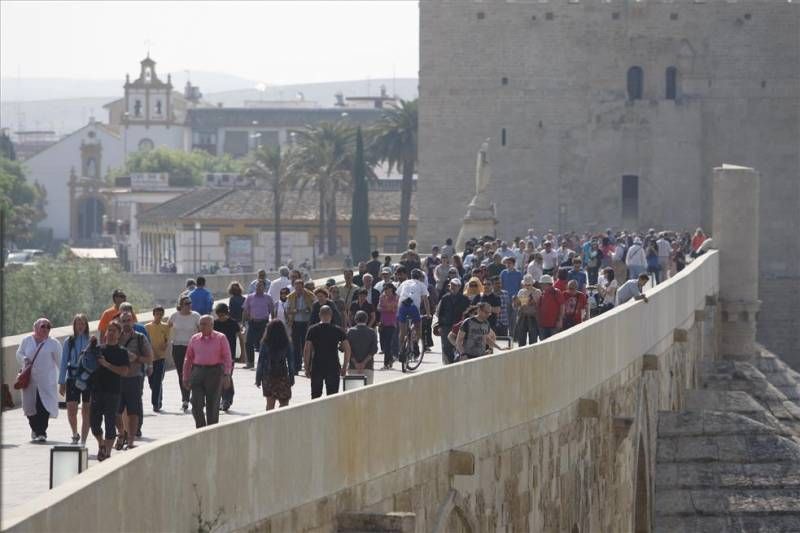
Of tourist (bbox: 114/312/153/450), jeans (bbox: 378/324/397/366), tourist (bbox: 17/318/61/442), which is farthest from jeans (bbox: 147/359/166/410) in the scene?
jeans (bbox: 378/324/397/366)

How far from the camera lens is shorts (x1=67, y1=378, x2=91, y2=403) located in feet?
43.1

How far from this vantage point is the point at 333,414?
986cm

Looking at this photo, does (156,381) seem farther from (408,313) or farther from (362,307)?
(408,313)

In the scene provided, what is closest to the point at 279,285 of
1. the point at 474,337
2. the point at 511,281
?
the point at 511,281

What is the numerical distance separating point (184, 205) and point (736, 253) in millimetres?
52466

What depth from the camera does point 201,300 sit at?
1908cm

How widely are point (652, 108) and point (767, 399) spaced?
25271 mm

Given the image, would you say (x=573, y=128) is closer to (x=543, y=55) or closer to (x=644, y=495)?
(x=543, y=55)

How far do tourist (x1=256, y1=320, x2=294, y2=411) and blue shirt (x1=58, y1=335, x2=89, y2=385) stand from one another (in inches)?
59.4

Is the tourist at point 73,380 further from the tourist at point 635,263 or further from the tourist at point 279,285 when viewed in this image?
the tourist at point 635,263

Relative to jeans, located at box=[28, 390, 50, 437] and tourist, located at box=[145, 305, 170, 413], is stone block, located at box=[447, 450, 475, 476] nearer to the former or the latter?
jeans, located at box=[28, 390, 50, 437]

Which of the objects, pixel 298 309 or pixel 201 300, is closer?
pixel 298 309

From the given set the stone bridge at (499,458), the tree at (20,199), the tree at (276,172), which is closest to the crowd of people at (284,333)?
the stone bridge at (499,458)

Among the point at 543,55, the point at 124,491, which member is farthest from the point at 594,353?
the point at 543,55
